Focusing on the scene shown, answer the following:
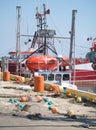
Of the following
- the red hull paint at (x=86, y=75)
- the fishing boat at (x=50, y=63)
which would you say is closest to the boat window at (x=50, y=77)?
Result: the fishing boat at (x=50, y=63)

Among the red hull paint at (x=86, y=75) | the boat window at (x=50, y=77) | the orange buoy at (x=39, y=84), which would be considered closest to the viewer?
the orange buoy at (x=39, y=84)

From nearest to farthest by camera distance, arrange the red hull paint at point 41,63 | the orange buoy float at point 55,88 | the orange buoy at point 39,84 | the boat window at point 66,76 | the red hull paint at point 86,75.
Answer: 1. the orange buoy float at point 55,88
2. the orange buoy at point 39,84
3. the boat window at point 66,76
4. the red hull paint at point 41,63
5. the red hull paint at point 86,75

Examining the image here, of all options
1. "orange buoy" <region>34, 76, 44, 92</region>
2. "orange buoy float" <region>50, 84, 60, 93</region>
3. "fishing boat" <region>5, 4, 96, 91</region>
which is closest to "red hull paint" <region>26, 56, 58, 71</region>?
"fishing boat" <region>5, 4, 96, 91</region>

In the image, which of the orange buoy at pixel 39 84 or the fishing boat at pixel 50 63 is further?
the fishing boat at pixel 50 63

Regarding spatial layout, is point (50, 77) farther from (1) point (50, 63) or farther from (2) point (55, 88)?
(2) point (55, 88)

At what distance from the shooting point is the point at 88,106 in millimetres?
12992

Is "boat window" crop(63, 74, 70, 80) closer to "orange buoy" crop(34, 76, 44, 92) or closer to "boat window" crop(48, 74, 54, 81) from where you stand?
"boat window" crop(48, 74, 54, 81)

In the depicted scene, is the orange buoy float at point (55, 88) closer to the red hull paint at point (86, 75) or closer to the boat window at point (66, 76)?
the boat window at point (66, 76)

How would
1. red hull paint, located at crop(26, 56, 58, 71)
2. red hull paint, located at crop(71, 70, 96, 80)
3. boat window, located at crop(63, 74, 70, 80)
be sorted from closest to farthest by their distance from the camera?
boat window, located at crop(63, 74, 70, 80) → red hull paint, located at crop(26, 56, 58, 71) → red hull paint, located at crop(71, 70, 96, 80)

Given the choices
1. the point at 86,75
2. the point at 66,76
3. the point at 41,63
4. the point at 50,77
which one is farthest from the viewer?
the point at 86,75

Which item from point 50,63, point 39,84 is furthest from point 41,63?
point 39,84

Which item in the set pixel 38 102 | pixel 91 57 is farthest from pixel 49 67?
pixel 91 57

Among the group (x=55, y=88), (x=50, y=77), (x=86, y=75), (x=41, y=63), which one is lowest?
(x=55, y=88)

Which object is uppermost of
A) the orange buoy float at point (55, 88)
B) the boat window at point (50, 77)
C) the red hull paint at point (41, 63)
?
the red hull paint at point (41, 63)
